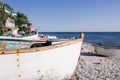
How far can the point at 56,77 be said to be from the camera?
924cm

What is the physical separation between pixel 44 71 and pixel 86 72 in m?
5.52

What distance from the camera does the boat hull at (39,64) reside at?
7.64 m

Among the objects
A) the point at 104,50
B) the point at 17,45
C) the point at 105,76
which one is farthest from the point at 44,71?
the point at 104,50

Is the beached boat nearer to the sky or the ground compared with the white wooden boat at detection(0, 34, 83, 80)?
nearer to the ground

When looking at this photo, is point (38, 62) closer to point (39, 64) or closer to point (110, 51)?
point (39, 64)

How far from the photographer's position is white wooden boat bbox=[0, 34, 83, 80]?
7605 mm

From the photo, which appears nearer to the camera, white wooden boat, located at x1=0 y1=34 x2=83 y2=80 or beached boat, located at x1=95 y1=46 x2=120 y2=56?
white wooden boat, located at x1=0 y1=34 x2=83 y2=80

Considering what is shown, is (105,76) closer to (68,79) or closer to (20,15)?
(68,79)

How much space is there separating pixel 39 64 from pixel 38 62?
106mm

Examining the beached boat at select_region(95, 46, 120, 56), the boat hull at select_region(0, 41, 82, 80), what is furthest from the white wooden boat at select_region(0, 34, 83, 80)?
the beached boat at select_region(95, 46, 120, 56)

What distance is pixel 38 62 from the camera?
8.28 meters

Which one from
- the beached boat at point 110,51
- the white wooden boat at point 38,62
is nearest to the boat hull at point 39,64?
the white wooden boat at point 38,62

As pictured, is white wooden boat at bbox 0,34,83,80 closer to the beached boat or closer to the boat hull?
the boat hull

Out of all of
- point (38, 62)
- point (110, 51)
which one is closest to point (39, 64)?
point (38, 62)
